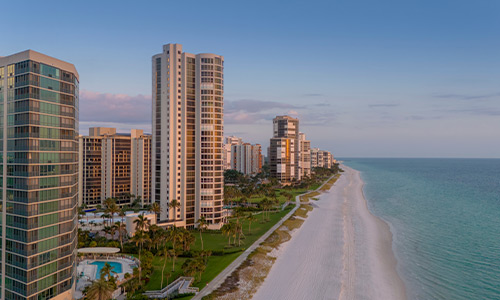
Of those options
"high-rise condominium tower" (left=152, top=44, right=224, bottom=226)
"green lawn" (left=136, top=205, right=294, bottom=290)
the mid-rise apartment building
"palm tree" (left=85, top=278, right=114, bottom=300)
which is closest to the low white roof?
"green lawn" (left=136, top=205, right=294, bottom=290)

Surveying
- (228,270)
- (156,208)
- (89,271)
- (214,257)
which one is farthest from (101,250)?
(228,270)

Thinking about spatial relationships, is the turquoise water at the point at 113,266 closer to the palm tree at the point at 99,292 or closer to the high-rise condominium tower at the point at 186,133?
the palm tree at the point at 99,292

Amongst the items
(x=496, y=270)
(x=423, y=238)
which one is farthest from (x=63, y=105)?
(x=423, y=238)

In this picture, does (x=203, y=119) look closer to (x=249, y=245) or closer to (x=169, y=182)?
(x=169, y=182)

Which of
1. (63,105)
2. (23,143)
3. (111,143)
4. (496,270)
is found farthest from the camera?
(111,143)

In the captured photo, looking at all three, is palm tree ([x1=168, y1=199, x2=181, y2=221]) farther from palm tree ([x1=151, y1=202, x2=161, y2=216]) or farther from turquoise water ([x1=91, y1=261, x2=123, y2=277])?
turquoise water ([x1=91, y1=261, x2=123, y2=277])

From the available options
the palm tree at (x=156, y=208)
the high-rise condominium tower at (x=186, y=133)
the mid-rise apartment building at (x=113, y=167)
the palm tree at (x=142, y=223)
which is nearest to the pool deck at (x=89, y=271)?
the palm tree at (x=142, y=223)
